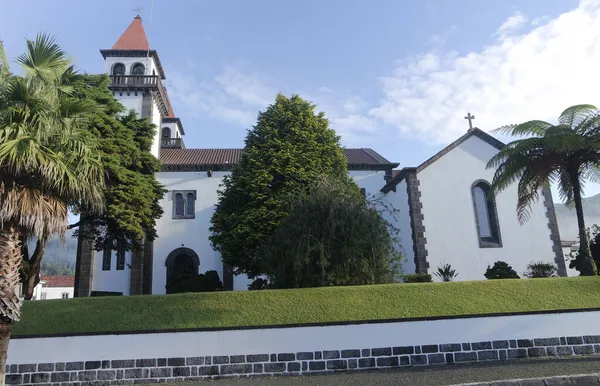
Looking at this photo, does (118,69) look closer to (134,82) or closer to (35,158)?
(134,82)

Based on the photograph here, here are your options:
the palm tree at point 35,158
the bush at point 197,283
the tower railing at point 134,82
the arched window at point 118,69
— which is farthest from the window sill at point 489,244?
the arched window at point 118,69

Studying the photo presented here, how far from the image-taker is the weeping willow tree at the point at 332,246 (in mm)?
14242

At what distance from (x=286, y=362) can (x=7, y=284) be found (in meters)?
6.51

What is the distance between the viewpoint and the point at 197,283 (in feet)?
86.9

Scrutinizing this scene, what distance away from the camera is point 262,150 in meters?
19.6

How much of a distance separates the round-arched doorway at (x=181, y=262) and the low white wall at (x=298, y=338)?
61.2ft

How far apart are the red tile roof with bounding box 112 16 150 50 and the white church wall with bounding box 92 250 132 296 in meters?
16.0

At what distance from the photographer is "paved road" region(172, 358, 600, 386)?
9555 mm

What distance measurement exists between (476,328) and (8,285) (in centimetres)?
1117

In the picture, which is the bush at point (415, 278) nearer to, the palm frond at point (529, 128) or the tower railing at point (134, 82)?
the palm frond at point (529, 128)

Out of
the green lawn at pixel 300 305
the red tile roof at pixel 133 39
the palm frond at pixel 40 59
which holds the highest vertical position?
the red tile roof at pixel 133 39

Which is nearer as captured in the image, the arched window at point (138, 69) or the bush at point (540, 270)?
the bush at point (540, 270)

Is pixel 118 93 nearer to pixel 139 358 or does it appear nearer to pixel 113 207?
pixel 113 207

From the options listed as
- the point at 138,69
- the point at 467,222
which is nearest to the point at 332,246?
the point at 467,222
